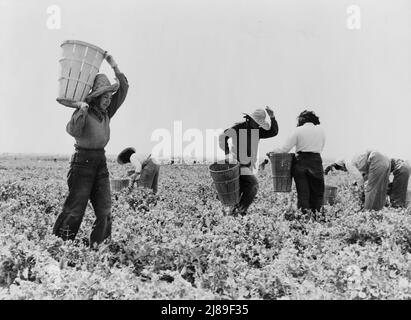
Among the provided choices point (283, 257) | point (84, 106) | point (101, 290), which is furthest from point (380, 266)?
point (84, 106)

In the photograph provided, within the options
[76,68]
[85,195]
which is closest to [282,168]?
[85,195]

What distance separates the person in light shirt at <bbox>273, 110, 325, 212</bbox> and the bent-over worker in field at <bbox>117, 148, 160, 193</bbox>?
2.71 meters

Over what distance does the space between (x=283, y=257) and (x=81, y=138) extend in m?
2.11

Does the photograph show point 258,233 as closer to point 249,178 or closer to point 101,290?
point 249,178

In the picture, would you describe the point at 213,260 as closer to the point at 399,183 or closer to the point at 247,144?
the point at 247,144

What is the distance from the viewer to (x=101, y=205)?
179 inches

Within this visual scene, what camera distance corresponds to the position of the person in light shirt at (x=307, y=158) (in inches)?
240

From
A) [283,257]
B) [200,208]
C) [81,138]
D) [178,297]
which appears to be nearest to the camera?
[178,297]

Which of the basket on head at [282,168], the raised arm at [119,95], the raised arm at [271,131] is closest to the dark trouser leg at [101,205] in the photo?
the raised arm at [119,95]

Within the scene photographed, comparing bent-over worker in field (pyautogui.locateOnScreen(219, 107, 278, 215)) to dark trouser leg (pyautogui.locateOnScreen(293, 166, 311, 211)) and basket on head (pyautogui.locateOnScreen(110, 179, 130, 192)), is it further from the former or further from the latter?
basket on head (pyautogui.locateOnScreen(110, 179, 130, 192))

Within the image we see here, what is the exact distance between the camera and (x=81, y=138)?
4.49 meters

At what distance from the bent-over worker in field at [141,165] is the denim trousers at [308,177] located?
2.92 meters

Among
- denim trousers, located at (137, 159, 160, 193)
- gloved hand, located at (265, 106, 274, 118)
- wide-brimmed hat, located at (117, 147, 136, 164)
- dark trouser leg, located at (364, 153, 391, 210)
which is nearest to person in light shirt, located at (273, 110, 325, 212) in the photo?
gloved hand, located at (265, 106, 274, 118)
